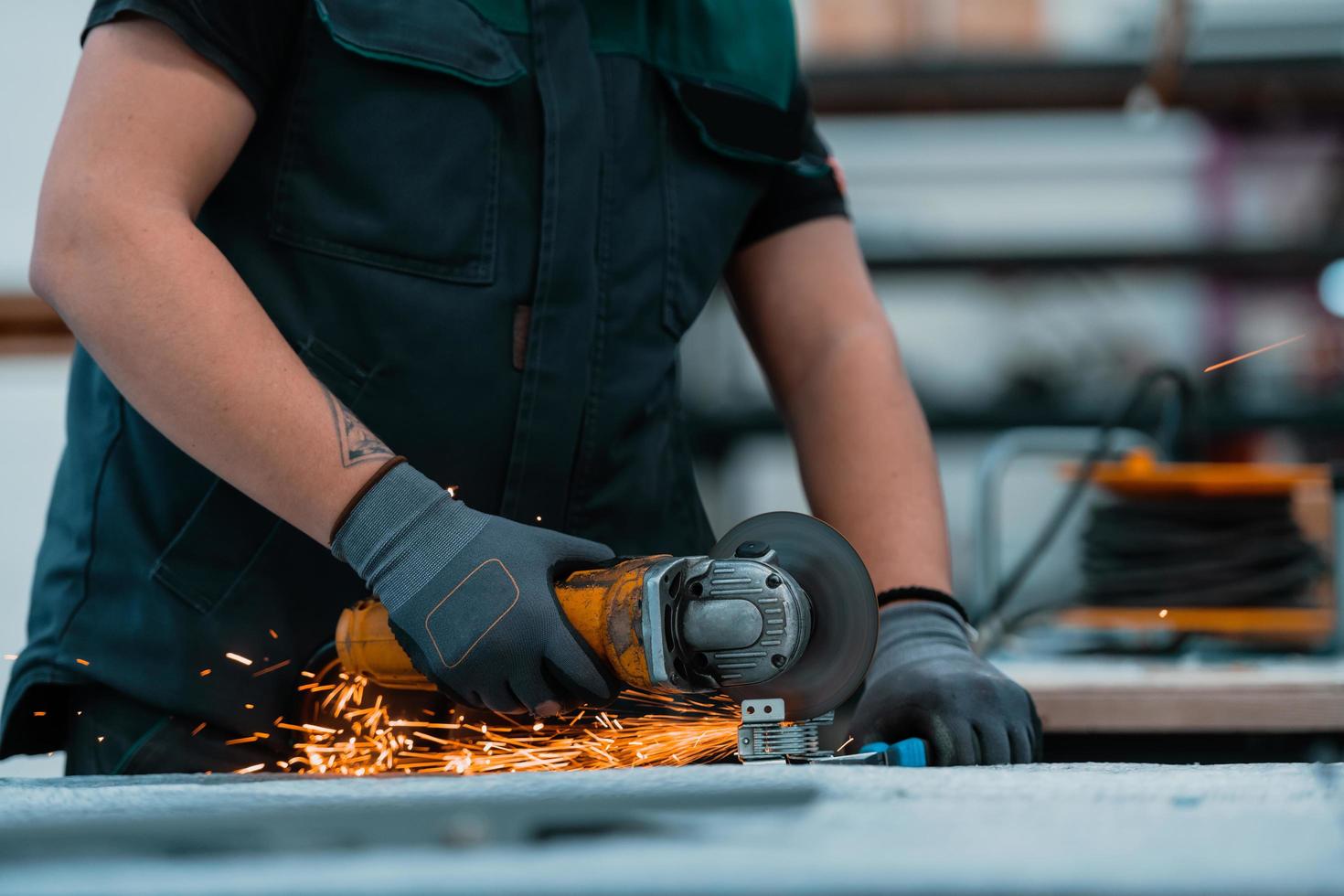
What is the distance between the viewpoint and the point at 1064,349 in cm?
812

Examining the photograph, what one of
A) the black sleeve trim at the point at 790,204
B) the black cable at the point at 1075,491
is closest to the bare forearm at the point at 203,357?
the black sleeve trim at the point at 790,204

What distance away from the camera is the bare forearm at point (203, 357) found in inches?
39.9

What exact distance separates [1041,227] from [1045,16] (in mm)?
4083

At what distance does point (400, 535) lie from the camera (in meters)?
1.02

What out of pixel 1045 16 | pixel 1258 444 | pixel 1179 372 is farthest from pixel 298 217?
Answer: pixel 1258 444

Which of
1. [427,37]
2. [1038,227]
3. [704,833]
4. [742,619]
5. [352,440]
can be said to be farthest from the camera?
[1038,227]

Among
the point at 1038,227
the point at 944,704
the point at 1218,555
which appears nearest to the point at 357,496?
the point at 944,704

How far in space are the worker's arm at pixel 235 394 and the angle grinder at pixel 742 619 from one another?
46 mm

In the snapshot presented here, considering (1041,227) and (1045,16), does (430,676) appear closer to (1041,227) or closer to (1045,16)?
(1045,16)

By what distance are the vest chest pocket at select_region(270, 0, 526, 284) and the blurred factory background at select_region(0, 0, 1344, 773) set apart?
3.72ft

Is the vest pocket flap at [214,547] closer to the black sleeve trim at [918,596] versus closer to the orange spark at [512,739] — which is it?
the orange spark at [512,739]

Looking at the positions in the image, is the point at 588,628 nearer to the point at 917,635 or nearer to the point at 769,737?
the point at 769,737

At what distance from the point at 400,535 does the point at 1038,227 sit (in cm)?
818

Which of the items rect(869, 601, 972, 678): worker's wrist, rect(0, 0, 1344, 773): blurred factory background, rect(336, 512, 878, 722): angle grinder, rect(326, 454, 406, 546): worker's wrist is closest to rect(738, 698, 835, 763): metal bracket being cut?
rect(336, 512, 878, 722): angle grinder
